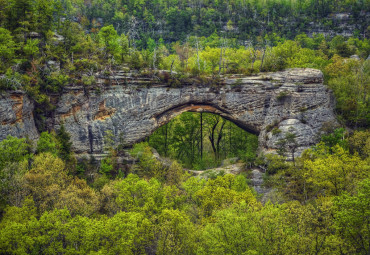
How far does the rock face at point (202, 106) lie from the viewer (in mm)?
48438

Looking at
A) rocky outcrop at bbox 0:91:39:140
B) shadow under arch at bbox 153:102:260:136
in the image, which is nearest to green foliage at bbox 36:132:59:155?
rocky outcrop at bbox 0:91:39:140

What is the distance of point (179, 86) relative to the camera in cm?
5088

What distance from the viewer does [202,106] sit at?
52.6m

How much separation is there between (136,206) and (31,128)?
60.1 ft

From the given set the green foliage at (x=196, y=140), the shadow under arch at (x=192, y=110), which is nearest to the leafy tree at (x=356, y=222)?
the shadow under arch at (x=192, y=110)

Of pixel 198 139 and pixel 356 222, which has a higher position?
pixel 198 139

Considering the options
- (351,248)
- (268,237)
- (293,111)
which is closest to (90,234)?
(268,237)

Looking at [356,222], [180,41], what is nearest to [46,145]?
[356,222]

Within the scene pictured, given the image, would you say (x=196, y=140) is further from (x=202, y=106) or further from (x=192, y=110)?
(x=202, y=106)

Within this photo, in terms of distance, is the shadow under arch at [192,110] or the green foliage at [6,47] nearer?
the green foliage at [6,47]

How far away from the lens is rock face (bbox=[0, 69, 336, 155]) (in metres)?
48.4

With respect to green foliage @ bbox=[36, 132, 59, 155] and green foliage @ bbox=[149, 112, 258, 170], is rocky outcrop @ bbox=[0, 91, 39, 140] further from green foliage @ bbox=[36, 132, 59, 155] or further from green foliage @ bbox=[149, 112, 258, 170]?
green foliage @ bbox=[149, 112, 258, 170]

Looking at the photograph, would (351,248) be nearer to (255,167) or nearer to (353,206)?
(353,206)

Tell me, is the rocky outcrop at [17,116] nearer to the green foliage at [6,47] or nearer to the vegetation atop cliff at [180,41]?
the vegetation atop cliff at [180,41]
